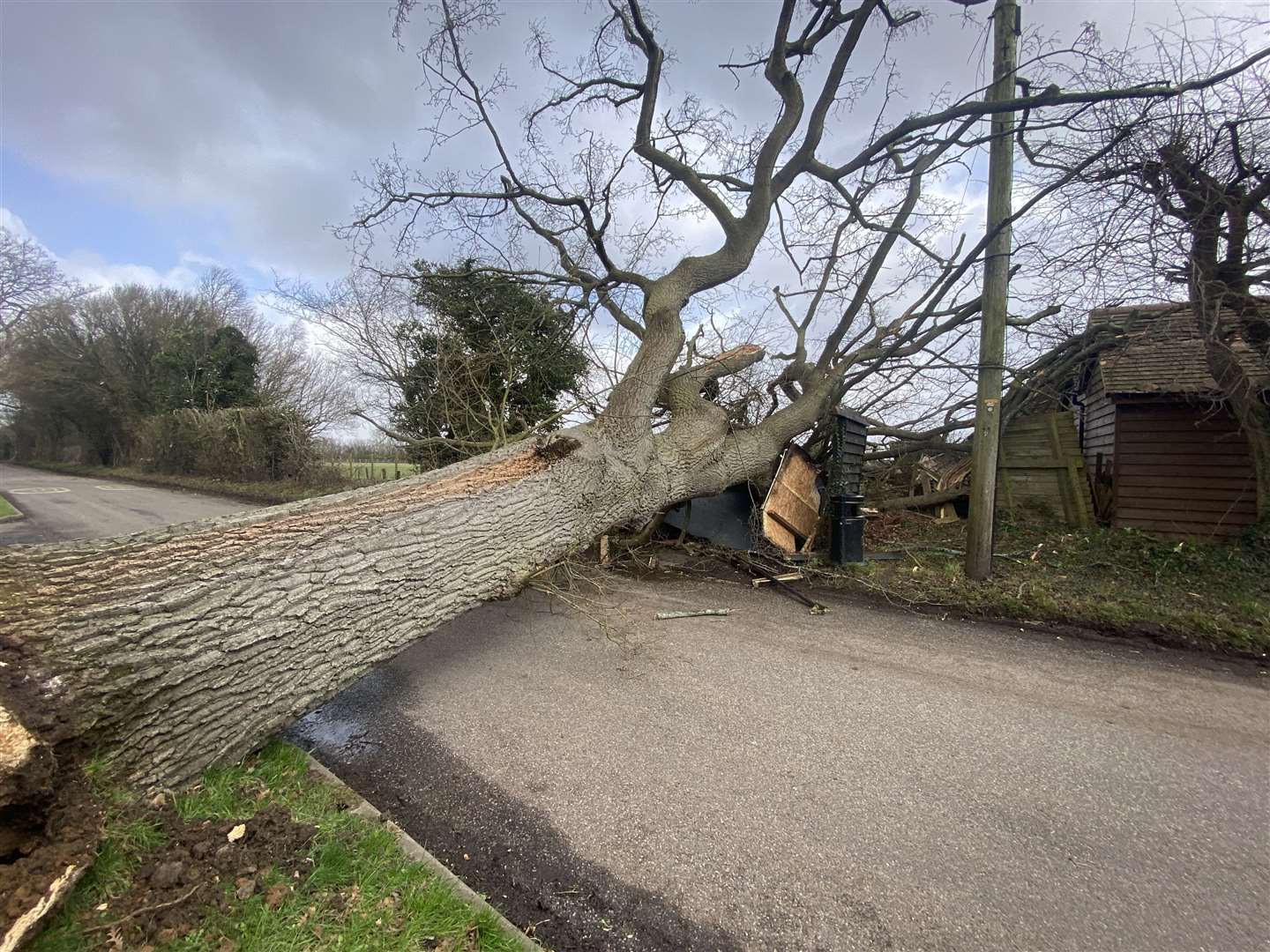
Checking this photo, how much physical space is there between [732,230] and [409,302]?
5851 millimetres

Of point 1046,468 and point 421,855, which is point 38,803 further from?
point 1046,468

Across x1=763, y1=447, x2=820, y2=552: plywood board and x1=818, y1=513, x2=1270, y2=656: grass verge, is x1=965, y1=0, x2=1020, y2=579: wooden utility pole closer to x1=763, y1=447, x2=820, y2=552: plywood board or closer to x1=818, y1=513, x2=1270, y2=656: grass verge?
x1=818, y1=513, x2=1270, y2=656: grass verge

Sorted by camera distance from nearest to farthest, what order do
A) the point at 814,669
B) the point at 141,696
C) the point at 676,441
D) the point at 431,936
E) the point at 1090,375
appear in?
the point at 431,936
the point at 141,696
the point at 814,669
the point at 676,441
the point at 1090,375

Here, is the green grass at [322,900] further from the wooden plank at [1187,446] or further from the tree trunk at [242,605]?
the wooden plank at [1187,446]

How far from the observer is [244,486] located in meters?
14.1

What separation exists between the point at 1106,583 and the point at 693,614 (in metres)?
3.80

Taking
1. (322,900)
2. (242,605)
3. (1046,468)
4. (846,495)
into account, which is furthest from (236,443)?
(1046,468)

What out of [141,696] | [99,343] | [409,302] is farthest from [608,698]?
[99,343]

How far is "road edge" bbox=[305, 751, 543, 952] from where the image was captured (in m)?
1.63

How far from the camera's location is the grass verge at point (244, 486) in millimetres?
12445

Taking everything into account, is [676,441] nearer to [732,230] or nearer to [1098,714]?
[732,230]

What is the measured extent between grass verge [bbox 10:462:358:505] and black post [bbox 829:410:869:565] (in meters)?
7.87

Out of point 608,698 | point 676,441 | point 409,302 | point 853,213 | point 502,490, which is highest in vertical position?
point 853,213

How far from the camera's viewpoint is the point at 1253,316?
4938 mm
